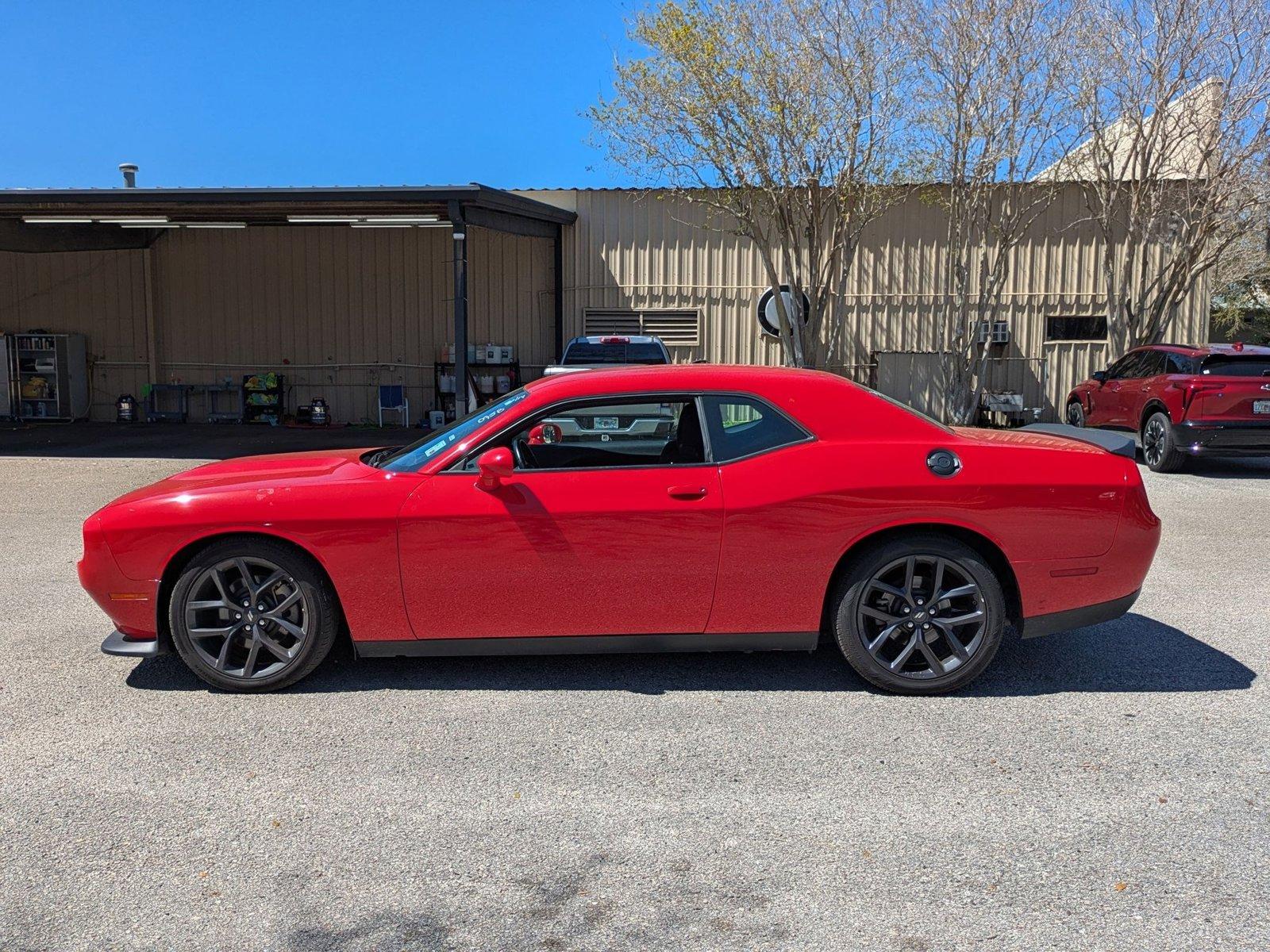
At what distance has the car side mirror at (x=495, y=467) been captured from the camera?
4.38 meters

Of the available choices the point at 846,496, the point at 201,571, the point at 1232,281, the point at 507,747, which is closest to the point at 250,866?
the point at 507,747

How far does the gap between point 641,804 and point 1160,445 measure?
11.3m

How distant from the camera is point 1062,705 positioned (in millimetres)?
4523

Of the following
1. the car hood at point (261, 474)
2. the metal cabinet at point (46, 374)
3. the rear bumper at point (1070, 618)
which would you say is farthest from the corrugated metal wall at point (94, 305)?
the rear bumper at point (1070, 618)

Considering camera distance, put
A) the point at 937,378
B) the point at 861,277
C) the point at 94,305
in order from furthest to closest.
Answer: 1. the point at 94,305
2. the point at 861,277
3. the point at 937,378

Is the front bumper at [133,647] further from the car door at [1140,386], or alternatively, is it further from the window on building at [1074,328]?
the window on building at [1074,328]

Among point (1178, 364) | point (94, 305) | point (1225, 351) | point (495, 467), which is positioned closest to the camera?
point (495, 467)

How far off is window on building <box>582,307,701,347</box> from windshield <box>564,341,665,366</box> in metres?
5.05

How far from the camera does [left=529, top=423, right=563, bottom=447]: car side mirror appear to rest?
5.09 metres

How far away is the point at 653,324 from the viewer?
1961 cm

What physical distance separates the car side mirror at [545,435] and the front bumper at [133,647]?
1.98 m

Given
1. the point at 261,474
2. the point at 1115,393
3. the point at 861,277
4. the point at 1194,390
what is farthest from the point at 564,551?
the point at 861,277

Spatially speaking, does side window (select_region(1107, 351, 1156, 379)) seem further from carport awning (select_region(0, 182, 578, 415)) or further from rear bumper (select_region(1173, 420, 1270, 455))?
carport awning (select_region(0, 182, 578, 415))

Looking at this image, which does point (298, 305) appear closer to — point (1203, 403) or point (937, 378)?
point (937, 378)
